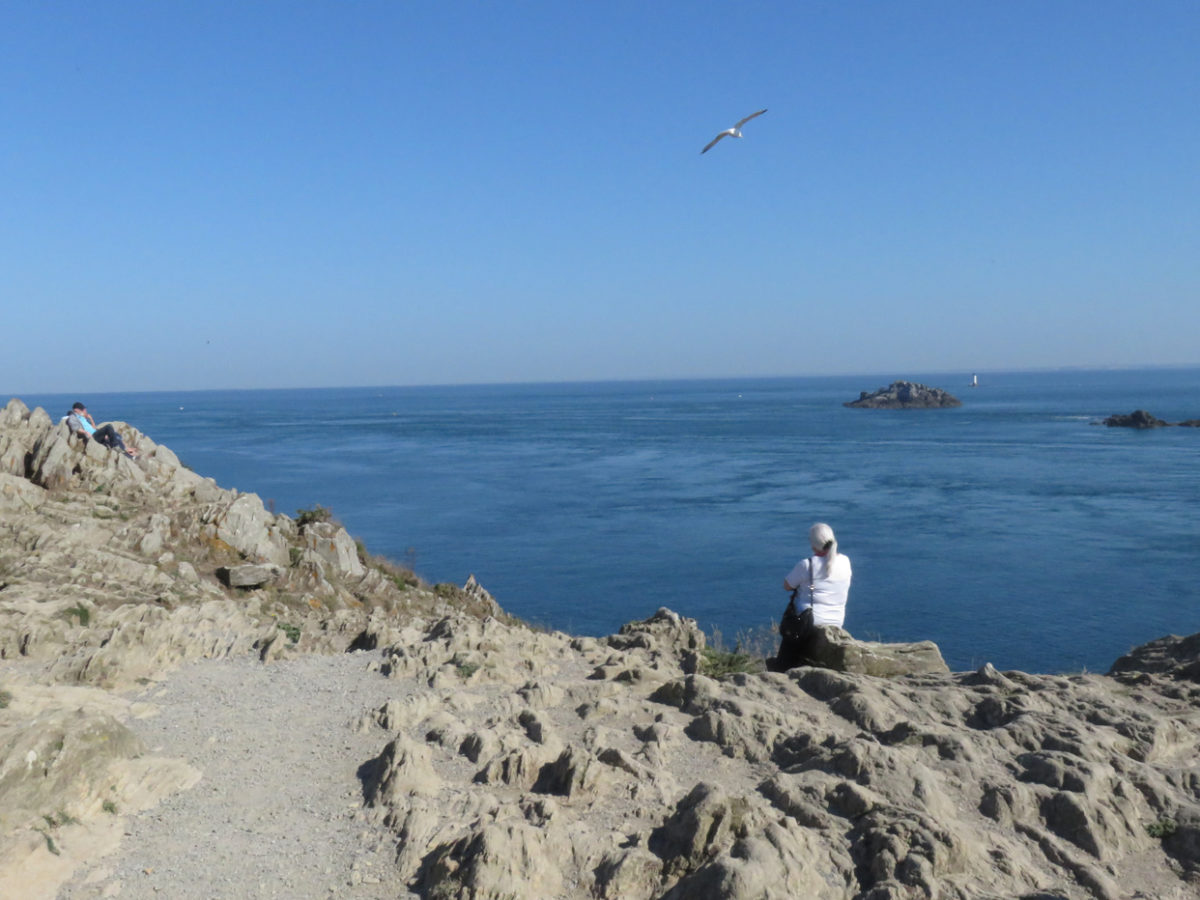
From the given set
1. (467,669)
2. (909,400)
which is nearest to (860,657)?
(467,669)

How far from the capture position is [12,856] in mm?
5887

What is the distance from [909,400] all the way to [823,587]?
448 feet

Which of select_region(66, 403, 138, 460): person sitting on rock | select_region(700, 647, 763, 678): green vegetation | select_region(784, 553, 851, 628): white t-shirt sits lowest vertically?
select_region(700, 647, 763, 678): green vegetation

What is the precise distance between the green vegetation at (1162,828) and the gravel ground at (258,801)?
5.09 m

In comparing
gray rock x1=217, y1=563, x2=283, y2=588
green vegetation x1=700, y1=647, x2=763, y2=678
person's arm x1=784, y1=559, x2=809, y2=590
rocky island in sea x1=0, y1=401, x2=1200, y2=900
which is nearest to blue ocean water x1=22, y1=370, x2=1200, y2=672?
gray rock x1=217, y1=563, x2=283, y2=588

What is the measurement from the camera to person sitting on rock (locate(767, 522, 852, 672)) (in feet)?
28.5

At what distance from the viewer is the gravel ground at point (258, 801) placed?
587 cm

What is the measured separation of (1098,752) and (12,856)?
7.87 meters

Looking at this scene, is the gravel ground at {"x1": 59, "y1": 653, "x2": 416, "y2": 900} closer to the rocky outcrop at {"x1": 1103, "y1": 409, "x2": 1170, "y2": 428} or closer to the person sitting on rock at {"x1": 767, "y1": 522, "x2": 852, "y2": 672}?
the person sitting on rock at {"x1": 767, "y1": 522, "x2": 852, "y2": 672}

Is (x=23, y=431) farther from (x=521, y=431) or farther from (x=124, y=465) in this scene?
(x=521, y=431)

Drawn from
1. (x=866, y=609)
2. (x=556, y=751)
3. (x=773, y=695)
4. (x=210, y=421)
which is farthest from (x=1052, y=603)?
(x=210, y=421)

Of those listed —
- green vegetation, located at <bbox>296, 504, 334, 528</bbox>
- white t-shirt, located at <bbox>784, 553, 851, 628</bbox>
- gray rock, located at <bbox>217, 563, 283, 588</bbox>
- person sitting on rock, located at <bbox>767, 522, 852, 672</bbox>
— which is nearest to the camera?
person sitting on rock, located at <bbox>767, 522, 852, 672</bbox>

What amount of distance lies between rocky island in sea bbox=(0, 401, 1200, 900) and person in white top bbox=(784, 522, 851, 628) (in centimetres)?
35

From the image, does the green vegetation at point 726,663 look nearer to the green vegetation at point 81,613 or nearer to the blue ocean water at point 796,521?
the green vegetation at point 81,613
